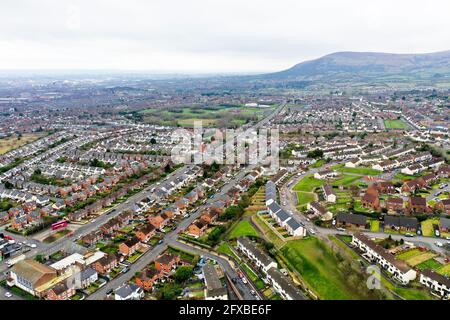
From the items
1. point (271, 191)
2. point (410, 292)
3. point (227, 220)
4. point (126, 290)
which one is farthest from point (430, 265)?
point (126, 290)

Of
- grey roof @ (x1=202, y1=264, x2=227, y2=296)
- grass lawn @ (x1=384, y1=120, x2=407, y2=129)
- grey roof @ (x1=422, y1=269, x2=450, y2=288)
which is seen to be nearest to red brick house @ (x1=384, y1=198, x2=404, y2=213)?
grey roof @ (x1=422, y1=269, x2=450, y2=288)

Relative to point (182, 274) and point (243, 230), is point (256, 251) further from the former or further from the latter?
point (182, 274)

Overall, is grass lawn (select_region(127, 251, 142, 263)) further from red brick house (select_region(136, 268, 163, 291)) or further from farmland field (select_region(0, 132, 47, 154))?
farmland field (select_region(0, 132, 47, 154))

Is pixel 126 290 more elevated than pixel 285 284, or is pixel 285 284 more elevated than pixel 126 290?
pixel 285 284

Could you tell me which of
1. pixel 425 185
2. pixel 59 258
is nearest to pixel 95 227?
pixel 59 258

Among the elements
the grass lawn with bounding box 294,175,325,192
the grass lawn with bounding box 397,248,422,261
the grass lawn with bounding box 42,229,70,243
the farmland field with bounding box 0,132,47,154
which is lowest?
the grass lawn with bounding box 42,229,70,243

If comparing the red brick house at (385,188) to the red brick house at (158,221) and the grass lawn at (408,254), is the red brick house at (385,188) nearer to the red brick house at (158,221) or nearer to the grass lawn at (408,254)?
the grass lawn at (408,254)

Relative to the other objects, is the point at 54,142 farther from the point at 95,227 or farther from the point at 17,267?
the point at 17,267
